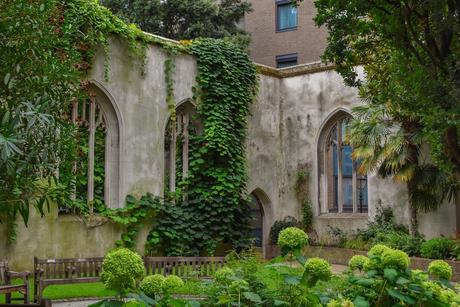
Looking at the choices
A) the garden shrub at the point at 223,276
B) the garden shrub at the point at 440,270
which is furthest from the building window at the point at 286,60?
the garden shrub at the point at 223,276

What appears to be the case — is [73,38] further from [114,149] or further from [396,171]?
[396,171]

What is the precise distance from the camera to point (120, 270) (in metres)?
2.82

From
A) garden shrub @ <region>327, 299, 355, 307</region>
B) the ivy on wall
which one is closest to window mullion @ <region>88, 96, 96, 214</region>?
the ivy on wall

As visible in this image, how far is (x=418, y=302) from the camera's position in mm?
3275

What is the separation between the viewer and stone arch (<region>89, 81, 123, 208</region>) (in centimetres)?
1446

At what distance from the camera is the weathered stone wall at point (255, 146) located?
13.4 meters

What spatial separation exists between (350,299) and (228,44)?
45.6 feet

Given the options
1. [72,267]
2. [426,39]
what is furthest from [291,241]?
[72,267]

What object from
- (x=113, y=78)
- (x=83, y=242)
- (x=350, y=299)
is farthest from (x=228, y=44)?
(x=350, y=299)

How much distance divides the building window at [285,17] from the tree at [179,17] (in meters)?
3.95

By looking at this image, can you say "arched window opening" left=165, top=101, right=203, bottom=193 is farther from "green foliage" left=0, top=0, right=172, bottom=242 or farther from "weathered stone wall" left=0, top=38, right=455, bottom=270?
"green foliage" left=0, top=0, right=172, bottom=242

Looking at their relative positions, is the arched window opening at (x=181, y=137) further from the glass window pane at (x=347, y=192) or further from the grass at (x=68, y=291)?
the glass window pane at (x=347, y=192)

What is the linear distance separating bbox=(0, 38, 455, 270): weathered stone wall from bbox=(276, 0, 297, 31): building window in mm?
11768

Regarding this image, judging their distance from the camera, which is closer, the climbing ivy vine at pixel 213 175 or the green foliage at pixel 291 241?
the green foliage at pixel 291 241
